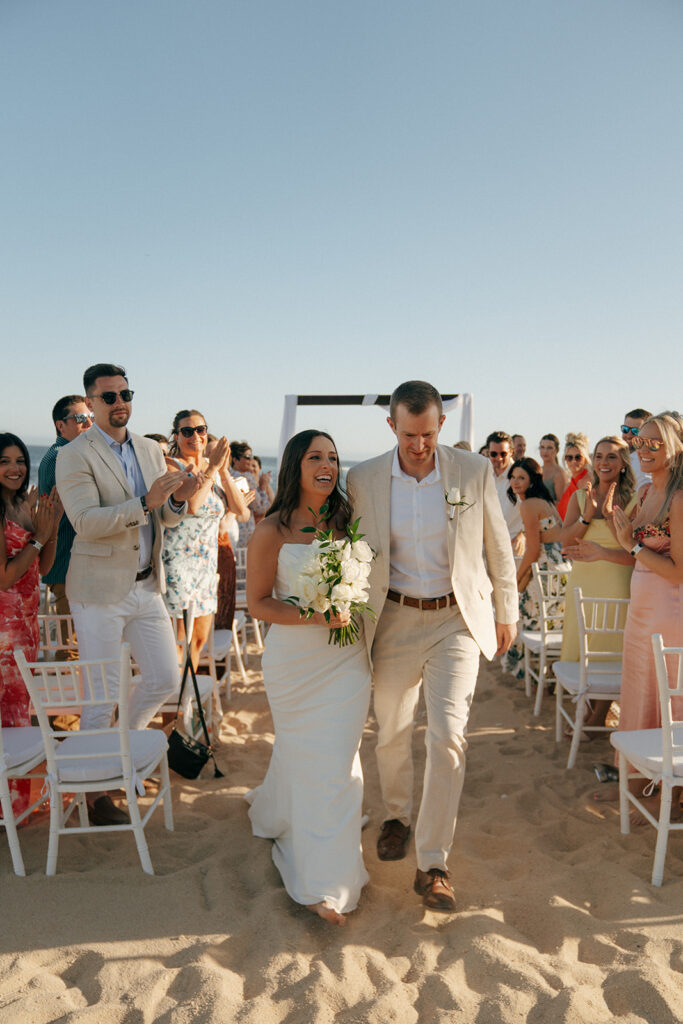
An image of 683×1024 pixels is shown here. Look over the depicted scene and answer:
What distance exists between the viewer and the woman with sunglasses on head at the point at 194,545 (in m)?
5.44

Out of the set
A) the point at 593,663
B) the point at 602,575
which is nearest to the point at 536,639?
the point at 593,663

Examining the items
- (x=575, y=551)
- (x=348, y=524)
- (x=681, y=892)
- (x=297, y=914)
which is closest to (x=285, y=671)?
(x=348, y=524)

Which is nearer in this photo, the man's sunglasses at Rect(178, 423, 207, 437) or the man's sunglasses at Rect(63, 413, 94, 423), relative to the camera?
the man's sunglasses at Rect(178, 423, 207, 437)

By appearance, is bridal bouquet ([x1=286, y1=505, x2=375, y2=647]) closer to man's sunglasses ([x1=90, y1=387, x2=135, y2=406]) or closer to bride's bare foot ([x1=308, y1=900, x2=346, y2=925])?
bride's bare foot ([x1=308, y1=900, x2=346, y2=925])

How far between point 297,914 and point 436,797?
2.72ft

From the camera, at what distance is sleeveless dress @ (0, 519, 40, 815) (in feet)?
13.7

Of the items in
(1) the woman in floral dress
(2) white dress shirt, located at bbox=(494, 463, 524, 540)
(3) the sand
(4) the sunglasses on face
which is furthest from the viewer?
(2) white dress shirt, located at bbox=(494, 463, 524, 540)

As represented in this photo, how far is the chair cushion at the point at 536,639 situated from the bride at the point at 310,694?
9.83 feet

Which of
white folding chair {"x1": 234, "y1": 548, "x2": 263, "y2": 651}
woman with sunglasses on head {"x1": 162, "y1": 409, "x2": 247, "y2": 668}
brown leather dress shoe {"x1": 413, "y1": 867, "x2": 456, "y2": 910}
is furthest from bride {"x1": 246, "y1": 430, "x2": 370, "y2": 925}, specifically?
white folding chair {"x1": 234, "y1": 548, "x2": 263, "y2": 651}

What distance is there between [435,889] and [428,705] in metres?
0.83

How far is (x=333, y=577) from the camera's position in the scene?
3193 millimetres

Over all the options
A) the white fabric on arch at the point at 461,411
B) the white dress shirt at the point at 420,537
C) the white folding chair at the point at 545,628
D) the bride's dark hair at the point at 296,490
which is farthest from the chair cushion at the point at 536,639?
the white fabric on arch at the point at 461,411

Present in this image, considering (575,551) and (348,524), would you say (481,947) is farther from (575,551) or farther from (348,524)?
(575,551)

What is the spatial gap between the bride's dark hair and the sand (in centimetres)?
182
